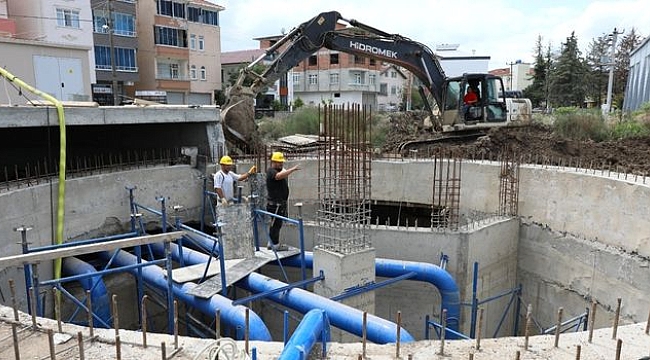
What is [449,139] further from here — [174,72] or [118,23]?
[118,23]

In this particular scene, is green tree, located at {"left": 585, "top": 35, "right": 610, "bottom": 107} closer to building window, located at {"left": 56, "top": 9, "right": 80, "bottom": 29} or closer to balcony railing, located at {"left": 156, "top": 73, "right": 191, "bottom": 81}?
balcony railing, located at {"left": 156, "top": 73, "right": 191, "bottom": 81}

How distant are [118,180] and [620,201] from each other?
9.49 m

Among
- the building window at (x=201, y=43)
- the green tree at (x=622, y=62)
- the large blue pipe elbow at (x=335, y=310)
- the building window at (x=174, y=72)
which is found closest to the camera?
the large blue pipe elbow at (x=335, y=310)

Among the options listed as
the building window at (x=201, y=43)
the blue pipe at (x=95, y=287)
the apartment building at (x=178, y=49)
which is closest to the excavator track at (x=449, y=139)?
the blue pipe at (x=95, y=287)

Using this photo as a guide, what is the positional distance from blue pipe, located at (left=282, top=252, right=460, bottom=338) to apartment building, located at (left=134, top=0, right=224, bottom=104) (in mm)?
25112

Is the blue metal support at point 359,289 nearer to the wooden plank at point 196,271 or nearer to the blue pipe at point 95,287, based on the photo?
the wooden plank at point 196,271

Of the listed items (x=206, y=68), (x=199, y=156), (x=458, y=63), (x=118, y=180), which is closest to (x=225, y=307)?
(x=118, y=180)

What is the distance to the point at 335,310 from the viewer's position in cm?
617

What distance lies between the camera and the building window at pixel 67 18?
25.9 metres

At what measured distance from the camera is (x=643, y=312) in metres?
7.87

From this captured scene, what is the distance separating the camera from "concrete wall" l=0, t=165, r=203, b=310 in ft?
24.3

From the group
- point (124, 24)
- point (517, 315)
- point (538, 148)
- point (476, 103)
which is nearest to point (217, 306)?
point (517, 315)

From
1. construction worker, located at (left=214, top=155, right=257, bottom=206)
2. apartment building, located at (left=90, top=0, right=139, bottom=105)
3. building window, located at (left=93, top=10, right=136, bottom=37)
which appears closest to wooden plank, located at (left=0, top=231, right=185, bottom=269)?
construction worker, located at (left=214, top=155, right=257, bottom=206)

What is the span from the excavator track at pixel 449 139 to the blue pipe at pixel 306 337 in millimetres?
11025
